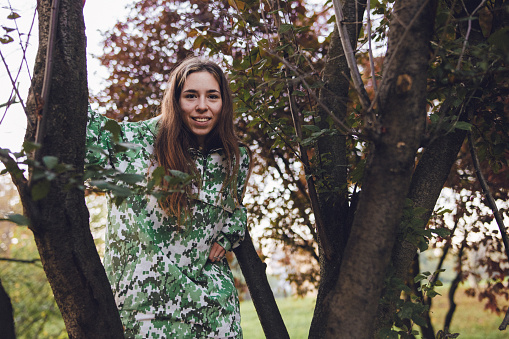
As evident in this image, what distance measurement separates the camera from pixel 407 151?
4.03 feet

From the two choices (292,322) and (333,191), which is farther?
(292,322)

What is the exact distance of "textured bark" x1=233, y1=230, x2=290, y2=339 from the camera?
80.8 inches

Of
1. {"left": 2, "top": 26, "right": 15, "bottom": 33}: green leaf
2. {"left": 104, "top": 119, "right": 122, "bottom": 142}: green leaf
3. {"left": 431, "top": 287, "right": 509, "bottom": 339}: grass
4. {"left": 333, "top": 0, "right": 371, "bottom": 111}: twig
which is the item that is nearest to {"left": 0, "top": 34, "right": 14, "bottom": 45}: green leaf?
{"left": 2, "top": 26, "right": 15, "bottom": 33}: green leaf

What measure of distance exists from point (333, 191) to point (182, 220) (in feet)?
2.22

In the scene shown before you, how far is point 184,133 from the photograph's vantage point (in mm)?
2143

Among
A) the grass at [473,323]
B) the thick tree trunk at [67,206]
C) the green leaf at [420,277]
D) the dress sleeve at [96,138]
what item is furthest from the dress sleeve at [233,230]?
the grass at [473,323]

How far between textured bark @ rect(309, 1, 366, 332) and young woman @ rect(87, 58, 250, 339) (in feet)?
1.31

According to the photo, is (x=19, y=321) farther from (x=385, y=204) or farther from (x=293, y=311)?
(x=293, y=311)

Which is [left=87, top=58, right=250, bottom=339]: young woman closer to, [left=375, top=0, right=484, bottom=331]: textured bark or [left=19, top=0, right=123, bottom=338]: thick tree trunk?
[left=19, top=0, right=123, bottom=338]: thick tree trunk

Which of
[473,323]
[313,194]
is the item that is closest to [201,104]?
[313,194]

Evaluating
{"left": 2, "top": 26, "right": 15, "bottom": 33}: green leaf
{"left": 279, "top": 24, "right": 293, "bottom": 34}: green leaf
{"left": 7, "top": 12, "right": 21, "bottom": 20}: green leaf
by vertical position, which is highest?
{"left": 279, "top": 24, "right": 293, "bottom": 34}: green leaf

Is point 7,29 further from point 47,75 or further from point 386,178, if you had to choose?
point 386,178

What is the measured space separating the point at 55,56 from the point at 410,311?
4.85 ft

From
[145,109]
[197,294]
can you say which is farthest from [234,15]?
[145,109]
